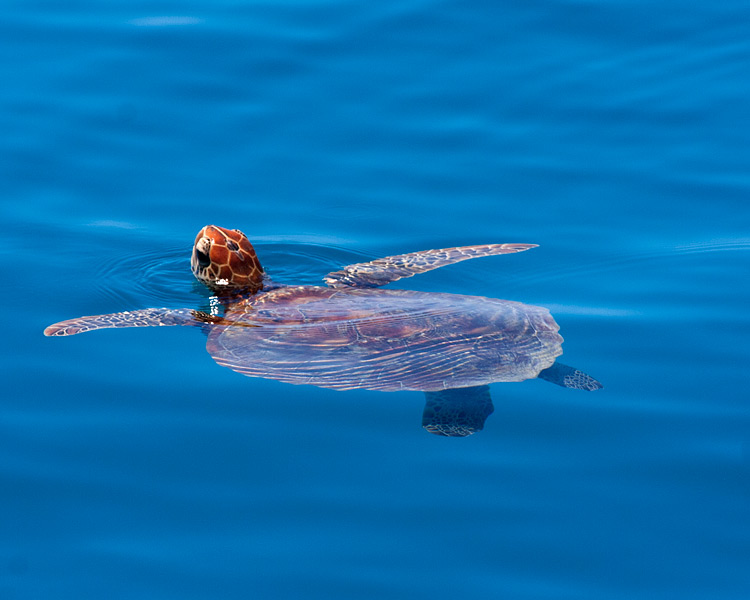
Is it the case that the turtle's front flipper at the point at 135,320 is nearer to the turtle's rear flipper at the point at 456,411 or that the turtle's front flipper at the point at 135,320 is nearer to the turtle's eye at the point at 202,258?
the turtle's eye at the point at 202,258

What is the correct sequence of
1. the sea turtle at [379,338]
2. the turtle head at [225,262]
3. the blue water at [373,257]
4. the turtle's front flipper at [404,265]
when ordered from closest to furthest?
1. the blue water at [373,257]
2. the sea turtle at [379,338]
3. the turtle head at [225,262]
4. the turtle's front flipper at [404,265]

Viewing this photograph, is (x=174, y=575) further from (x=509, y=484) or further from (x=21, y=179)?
(x=21, y=179)

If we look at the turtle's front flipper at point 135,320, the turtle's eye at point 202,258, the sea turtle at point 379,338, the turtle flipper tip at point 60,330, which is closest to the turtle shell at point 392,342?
the sea turtle at point 379,338

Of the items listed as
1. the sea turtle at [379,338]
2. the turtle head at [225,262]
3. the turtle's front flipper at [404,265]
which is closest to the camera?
the sea turtle at [379,338]

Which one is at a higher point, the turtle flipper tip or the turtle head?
the turtle head

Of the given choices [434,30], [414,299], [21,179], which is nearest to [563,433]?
[414,299]

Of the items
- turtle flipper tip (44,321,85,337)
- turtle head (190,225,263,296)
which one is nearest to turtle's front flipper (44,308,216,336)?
turtle flipper tip (44,321,85,337)

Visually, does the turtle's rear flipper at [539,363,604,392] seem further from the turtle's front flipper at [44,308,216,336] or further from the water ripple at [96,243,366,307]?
the turtle's front flipper at [44,308,216,336]

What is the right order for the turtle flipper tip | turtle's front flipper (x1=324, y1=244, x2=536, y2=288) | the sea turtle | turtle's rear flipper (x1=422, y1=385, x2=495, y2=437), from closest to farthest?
turtle's rear flipper (x1=422, y1=385, x2=495, y2=437)
the sea turtle
the turtle flipper tip
turtle's front flipper (x1=324, y1=244, x2=536, y2=288)
